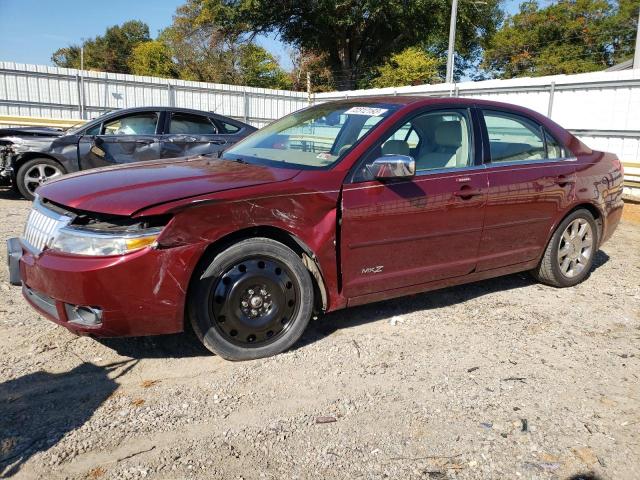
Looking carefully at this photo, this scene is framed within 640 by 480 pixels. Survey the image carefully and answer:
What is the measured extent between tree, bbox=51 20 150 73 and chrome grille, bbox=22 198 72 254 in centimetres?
6552

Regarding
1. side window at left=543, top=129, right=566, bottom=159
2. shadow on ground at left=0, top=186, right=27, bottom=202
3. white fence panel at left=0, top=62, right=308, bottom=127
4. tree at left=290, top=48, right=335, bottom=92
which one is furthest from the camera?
tree at left=290, top=48, right=335, bottom=92

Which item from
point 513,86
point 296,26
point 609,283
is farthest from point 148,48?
point 609,283

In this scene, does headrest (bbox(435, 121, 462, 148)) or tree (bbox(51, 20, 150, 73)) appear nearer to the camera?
headrest (bbox(435, 121, 462, 148))

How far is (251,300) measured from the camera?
341 centimetres

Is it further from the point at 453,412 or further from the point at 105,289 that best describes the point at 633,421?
the point at 105,289

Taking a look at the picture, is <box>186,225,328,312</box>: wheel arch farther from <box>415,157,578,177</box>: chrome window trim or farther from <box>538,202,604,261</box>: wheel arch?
<box>538,202,604,261</box>: wheel arch

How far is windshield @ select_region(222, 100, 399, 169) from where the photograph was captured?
3.92 m

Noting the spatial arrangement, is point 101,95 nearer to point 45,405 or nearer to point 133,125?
point 133,125

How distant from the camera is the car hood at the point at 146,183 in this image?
3119 millimetres

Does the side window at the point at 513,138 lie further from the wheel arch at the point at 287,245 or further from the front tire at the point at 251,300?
the front tire at the point at 251,300

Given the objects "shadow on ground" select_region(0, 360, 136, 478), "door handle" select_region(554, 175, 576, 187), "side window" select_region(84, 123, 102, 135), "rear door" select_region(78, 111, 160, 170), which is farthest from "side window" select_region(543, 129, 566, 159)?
"side window" select_region(84, 123, 102, 135)

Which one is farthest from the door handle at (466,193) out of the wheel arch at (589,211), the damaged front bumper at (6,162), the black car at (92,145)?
the damaged front bumper at (6,162)

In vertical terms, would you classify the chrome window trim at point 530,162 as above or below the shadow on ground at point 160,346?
above

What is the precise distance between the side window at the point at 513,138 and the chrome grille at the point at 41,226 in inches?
124
